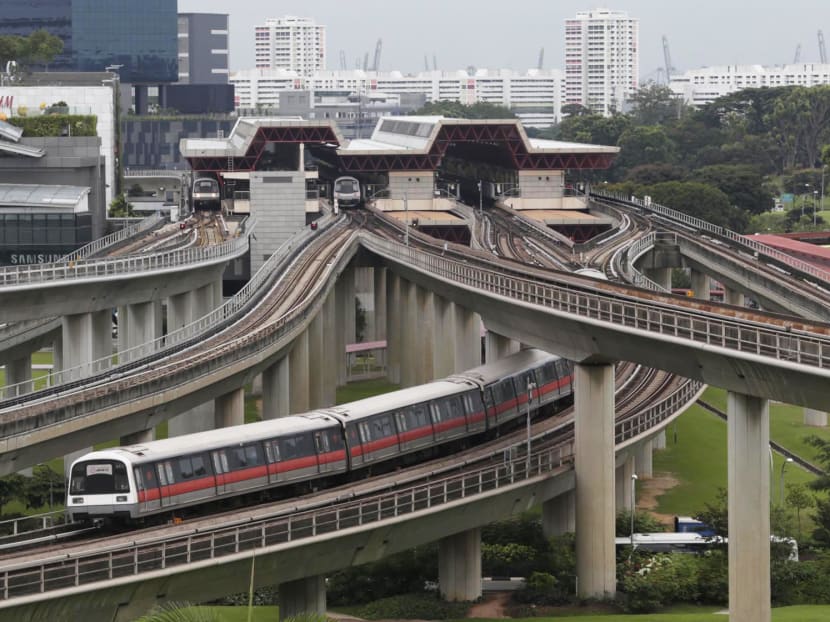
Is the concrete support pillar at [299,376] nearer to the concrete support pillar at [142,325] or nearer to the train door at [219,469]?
the concrete support pillar at [142,325]

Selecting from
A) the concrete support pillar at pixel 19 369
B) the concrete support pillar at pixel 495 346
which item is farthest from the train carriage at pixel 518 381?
the concrete support pillar at pixel 19 369

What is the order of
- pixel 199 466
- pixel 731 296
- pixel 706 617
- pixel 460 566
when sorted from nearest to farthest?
pixel 199 466
pixel 706 617
pixel 460 566
pixel 731 296

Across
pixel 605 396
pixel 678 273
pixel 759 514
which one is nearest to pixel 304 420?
pixel 605 396

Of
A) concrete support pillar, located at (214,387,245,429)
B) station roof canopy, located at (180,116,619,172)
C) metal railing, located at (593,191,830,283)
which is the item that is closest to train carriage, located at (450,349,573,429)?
concrete support pillar, located at (214,387,245,429)

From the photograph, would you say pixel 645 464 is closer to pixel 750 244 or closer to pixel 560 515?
pixel 560 515

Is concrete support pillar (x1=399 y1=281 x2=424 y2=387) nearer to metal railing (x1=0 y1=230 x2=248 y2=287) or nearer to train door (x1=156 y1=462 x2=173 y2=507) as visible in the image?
metal railing (x1=0 y1=230 x2=248 y2=287)

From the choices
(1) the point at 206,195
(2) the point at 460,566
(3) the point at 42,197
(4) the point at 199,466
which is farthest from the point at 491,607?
(1) the point at 206,195

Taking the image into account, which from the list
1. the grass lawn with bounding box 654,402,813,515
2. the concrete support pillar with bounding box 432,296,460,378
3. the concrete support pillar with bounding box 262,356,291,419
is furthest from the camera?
the concrete support pillar with bounding box 432,296,460,378
